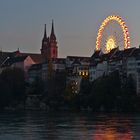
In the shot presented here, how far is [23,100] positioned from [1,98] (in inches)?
239

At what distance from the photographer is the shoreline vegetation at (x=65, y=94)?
114m

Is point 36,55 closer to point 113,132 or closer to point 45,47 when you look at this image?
point 45,47

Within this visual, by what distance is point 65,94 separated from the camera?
129750 mm

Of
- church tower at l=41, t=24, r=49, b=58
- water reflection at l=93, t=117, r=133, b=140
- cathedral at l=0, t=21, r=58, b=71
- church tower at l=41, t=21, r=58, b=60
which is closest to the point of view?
water reflection at l=93, t=117, r=133, b=140

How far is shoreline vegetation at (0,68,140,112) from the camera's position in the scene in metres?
114

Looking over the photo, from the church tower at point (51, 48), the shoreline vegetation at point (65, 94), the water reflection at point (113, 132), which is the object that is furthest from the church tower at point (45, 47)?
the water reflection at point (113, 132)

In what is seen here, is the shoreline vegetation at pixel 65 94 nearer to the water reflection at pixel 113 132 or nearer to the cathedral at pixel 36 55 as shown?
the cathedral at pixel 36 55

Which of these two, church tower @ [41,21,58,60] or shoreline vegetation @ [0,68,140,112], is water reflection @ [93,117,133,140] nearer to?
shoreline vegetation @ [0,68,140,112]

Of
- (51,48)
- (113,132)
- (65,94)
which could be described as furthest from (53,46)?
(113,132)

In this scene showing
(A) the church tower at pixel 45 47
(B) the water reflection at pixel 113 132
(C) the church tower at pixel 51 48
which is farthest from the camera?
(A) the church tower at pixel 45 47

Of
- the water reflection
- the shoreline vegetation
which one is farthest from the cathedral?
the water reflection

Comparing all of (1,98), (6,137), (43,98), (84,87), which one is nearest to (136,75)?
(84,87)

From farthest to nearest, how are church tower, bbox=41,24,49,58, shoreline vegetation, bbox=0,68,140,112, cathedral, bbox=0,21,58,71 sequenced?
church tower, bbox=41,24,49,58 → cathedral, bbox=0,21,58,71 → shoreline vegetation, bbox=0,68,140,112

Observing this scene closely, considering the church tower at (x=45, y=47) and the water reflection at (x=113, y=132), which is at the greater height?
the church tower at (x=45, y=47)
